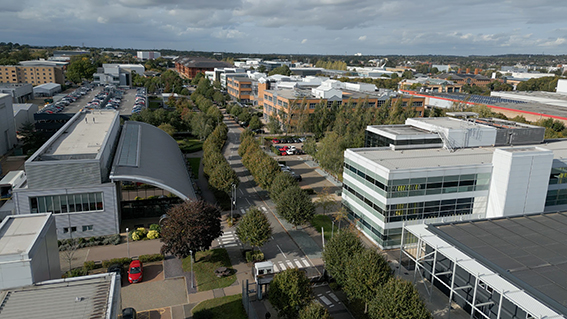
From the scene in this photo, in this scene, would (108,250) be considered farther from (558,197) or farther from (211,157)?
(558,197)

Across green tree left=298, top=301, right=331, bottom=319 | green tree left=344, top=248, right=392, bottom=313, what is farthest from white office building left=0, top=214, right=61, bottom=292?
green tree left=344, top=248, right=392, bottom=313

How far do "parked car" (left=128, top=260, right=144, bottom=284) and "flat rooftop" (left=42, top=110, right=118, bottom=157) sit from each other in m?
14.4

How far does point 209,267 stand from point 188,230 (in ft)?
12.5

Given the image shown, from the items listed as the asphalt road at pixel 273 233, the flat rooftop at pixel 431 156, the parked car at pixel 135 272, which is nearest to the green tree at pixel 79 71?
the asphalt road at pixel 273 233

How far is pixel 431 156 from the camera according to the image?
39.1 meters

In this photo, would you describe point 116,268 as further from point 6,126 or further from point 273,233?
point 6,126

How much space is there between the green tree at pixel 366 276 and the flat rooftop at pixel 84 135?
93.3 ft

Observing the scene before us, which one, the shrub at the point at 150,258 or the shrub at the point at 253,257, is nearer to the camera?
the shrub at the point at 150,258

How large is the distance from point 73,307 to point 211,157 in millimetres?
32451

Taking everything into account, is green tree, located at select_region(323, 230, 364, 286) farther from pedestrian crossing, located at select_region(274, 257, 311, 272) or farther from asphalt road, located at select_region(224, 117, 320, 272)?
asphalt road, located at select_region(224, 117, 320, 272)

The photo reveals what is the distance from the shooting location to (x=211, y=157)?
50375 mm

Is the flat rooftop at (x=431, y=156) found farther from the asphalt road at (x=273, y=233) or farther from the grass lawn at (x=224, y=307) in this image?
the grass lawn at (x=224, y=307)

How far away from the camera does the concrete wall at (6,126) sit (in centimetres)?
6353

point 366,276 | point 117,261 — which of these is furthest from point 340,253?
point 117,261
